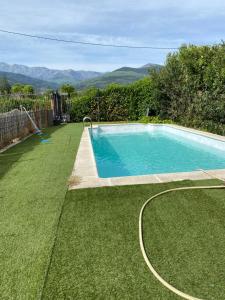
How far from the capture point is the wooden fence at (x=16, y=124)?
9.93 meters

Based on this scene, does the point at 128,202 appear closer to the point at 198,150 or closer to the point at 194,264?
the point at 194,264

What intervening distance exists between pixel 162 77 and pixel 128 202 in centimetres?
1379

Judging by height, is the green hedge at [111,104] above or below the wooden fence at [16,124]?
above

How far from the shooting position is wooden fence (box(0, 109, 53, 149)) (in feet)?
32.6

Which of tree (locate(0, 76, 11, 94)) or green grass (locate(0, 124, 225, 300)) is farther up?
tree (locate(0, 76, 11, 94))

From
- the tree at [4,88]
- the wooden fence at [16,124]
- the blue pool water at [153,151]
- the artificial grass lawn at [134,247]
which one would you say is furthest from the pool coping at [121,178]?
the tree at [4,88]

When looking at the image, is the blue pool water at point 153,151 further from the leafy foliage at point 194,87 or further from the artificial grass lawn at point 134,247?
the artificial grass lawn at point 134,247

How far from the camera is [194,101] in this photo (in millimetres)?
14203

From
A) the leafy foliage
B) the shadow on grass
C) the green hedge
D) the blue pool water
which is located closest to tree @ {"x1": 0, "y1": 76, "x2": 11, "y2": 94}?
the green hedge

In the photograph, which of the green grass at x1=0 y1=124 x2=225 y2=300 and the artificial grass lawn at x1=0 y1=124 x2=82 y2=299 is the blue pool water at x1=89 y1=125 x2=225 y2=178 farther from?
the green grass at x1=0 y1=124 x2=225 y2=300

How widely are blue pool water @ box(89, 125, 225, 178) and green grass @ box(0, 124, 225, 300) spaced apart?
299cm

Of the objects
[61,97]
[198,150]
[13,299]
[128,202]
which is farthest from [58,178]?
[61,97]

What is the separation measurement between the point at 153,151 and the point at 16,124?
5566 mm

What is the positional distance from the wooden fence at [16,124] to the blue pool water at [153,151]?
3095 mm
